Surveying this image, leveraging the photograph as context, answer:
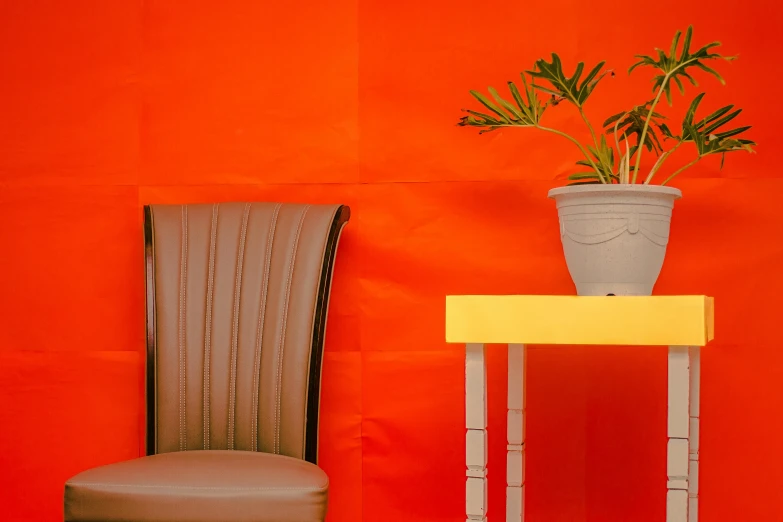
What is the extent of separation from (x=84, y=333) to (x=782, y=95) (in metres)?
1.83

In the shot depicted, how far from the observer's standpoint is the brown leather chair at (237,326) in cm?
173

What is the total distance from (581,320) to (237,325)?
2.46 feet

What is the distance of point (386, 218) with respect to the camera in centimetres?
204

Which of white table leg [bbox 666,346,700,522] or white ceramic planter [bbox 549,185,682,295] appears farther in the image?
white ceramic planter [bbox 549,185,682,295]

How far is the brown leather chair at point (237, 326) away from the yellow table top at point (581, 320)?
41 cm

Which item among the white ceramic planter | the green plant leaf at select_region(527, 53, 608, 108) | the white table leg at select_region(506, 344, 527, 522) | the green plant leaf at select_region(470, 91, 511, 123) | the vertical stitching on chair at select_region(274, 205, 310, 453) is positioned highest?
the green plant leaf at select_region(527, 53, 608, 108)

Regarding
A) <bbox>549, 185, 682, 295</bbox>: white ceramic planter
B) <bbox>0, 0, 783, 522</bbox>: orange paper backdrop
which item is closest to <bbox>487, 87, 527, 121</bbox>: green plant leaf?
<bbox>549, 185, 682, 295</bbox>: white ceramic planter

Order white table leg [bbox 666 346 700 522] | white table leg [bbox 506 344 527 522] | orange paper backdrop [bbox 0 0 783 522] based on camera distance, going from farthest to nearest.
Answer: orange paper backdrop [bbox 0 0 783 522] → white table leg [bbox 506 344 527 522] → white table leg [bbox 666 346 700 522]

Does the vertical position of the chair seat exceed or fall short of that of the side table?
A: it falls short

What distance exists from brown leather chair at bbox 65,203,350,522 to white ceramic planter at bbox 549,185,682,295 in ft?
1.79

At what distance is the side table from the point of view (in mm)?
1405

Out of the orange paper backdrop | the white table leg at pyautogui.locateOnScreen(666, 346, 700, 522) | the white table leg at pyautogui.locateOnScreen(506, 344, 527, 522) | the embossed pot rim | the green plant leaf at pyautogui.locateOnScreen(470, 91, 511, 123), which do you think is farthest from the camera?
the orange paper backdrop

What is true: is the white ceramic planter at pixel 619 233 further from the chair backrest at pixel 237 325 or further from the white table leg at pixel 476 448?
the chair backrest at pixel 237 325

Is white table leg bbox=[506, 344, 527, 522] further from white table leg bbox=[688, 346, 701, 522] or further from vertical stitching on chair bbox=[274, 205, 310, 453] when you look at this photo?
vertical stitching on chair bbox=[274, 205, 310, 453]
